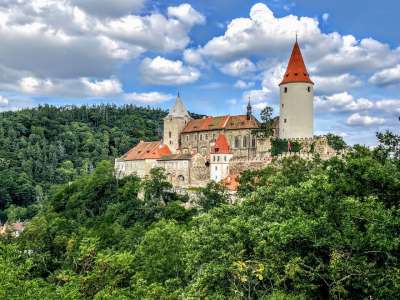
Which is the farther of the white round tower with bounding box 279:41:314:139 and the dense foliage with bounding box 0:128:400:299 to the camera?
the white round tower with bounding box 279:41:314:139

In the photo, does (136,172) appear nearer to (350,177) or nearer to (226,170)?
(226,170)

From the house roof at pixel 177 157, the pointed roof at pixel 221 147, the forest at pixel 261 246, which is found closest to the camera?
the forest at pixel 261 246

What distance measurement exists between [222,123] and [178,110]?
1124cm

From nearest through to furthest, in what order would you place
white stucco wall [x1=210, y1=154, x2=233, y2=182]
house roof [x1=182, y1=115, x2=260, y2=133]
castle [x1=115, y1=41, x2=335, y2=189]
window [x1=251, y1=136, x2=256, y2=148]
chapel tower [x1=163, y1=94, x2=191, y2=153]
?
castle [x1=115, y1=41, x2=335, y2=189] → white stucco wall [x1=210, y1=154, x2=233, y2=182] → window [x1=251, y1=136, x2=256, y2=148] → house roof [x1=182, y1=115, x2=260, y2=133] → chapel tower [x1=163, y1=94, x2=191, y2=153]

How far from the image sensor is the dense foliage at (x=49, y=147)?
143 meters

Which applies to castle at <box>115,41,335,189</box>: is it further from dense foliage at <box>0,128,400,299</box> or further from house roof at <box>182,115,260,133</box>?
dense foliage at <box>0,128,400,299</box>

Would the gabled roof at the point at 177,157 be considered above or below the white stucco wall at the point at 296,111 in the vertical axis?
below

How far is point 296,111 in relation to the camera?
7594 cm

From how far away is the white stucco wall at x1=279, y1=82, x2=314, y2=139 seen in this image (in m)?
75.4

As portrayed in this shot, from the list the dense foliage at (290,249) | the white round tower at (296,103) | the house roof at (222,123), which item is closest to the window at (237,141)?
the house roof at (222,123)

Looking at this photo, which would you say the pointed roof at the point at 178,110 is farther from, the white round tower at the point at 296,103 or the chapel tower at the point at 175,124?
the white round tower at the point at 296,103

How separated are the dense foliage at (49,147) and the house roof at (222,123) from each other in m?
66.1

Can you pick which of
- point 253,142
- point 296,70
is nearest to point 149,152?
point 253,142

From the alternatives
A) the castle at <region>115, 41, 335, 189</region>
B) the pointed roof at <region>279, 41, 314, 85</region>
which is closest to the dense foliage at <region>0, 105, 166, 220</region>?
the castle at <region>115, 41, 335, 189</region>
